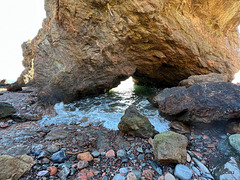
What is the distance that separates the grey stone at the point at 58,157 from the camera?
1.85m

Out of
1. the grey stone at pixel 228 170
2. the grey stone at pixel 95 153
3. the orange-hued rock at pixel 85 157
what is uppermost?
A: the orange-hued rock at pixel 85 157

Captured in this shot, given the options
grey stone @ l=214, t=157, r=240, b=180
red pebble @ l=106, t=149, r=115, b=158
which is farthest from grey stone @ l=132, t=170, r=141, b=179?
grey stone @ l=214, t=157, r=240, b=180

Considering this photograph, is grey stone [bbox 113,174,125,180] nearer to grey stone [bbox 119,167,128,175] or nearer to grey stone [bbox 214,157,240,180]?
grey stone [bbox 119,167,128,175]

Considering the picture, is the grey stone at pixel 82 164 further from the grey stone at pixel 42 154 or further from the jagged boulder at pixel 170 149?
the jagged boulder at pixel 170 149

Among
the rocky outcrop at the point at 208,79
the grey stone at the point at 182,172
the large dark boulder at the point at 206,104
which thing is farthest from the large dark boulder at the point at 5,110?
the rocky outcrop at the point at 208,79

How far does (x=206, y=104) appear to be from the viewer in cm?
289

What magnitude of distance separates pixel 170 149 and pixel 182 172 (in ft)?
1.07

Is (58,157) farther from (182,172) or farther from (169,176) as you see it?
(182,172)

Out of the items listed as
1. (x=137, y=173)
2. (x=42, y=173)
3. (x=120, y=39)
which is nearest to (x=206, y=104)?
(x=137, y=173)

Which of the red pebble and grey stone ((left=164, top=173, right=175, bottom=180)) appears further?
the red pebble

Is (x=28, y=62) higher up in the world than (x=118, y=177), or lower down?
higher up

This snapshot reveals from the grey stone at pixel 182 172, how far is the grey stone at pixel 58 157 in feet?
6.11

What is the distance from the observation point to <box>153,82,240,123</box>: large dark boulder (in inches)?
105

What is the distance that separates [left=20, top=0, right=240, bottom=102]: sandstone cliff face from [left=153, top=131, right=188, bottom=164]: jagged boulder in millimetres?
4971
